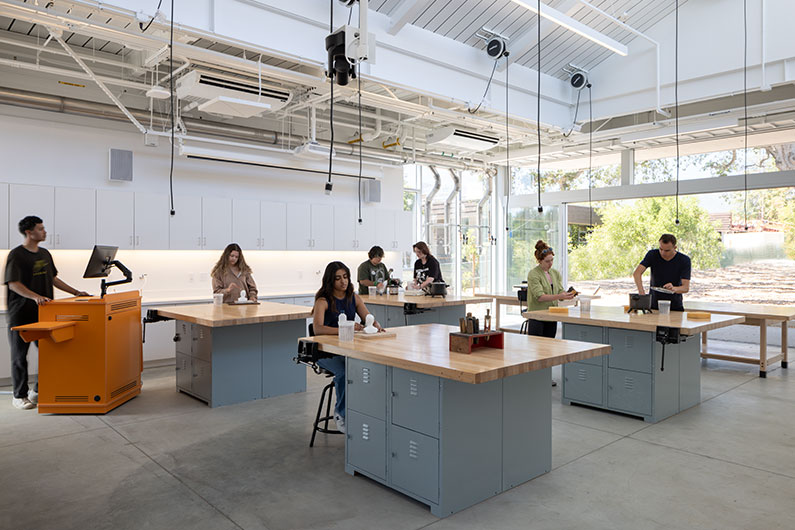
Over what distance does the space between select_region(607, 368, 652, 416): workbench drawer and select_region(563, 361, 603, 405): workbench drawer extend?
0.11 meters

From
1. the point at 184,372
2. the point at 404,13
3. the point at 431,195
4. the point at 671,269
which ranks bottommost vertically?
the point at 184,372

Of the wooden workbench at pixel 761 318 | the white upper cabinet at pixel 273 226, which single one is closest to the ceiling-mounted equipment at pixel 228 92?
the white upper cabinet at pixel 273 226

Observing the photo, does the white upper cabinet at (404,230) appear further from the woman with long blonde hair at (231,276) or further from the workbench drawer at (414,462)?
the workbench drawer at (414,462)

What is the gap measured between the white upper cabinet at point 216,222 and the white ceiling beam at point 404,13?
3721 millimetres

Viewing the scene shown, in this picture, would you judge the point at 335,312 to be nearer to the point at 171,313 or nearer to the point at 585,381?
the point at 171,313

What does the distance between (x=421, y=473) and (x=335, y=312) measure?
1581mm

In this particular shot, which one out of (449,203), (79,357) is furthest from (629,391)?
(449,203)

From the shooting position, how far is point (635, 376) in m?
4.96

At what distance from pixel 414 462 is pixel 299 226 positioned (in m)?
6.46

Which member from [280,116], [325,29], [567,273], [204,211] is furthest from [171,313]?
[567,273]

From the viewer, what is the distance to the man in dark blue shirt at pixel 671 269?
6074mm

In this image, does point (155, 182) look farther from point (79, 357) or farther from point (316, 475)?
point (316, 475)

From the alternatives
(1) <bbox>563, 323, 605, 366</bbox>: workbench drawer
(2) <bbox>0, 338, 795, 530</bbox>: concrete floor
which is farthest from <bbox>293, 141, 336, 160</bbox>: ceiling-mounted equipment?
(1) <bbox>563, 323, 605, 366</bbox>: workbench drawer

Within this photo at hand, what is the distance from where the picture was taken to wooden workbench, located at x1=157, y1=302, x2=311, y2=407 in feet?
17.6
